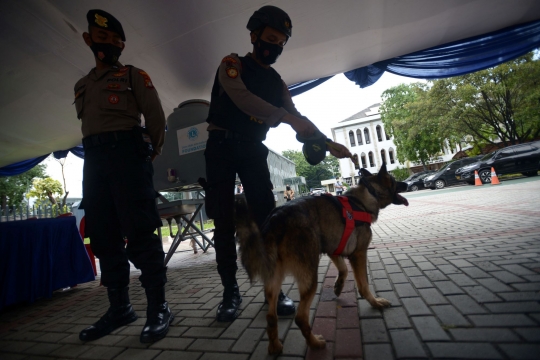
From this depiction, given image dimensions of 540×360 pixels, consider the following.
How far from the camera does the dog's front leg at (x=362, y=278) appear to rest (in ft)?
6.41

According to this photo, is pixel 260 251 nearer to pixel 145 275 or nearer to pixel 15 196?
pixel 145 275

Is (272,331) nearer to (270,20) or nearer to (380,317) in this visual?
(380,317)

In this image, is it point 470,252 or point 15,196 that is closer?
point 470,252

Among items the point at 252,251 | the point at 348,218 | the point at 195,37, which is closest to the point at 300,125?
the point at 348,218

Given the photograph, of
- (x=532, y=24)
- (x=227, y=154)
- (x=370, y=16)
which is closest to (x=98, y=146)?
(x=227, y=154)

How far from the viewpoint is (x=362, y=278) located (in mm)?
2039

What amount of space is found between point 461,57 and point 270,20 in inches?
187

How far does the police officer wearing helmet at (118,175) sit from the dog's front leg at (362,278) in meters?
1.60

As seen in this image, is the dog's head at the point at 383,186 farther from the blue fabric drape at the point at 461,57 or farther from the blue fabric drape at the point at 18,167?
the blue fabric drape at the point at 18,167

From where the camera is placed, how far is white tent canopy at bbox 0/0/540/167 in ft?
9.84

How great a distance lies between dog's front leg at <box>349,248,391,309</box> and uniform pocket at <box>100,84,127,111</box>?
7.71ft

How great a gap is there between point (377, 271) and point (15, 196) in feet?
92.2

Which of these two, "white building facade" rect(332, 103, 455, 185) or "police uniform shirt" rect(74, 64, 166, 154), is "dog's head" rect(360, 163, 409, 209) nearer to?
"police uniform shirt" rect(74, 64, 166, 154)

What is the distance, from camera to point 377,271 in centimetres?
280
